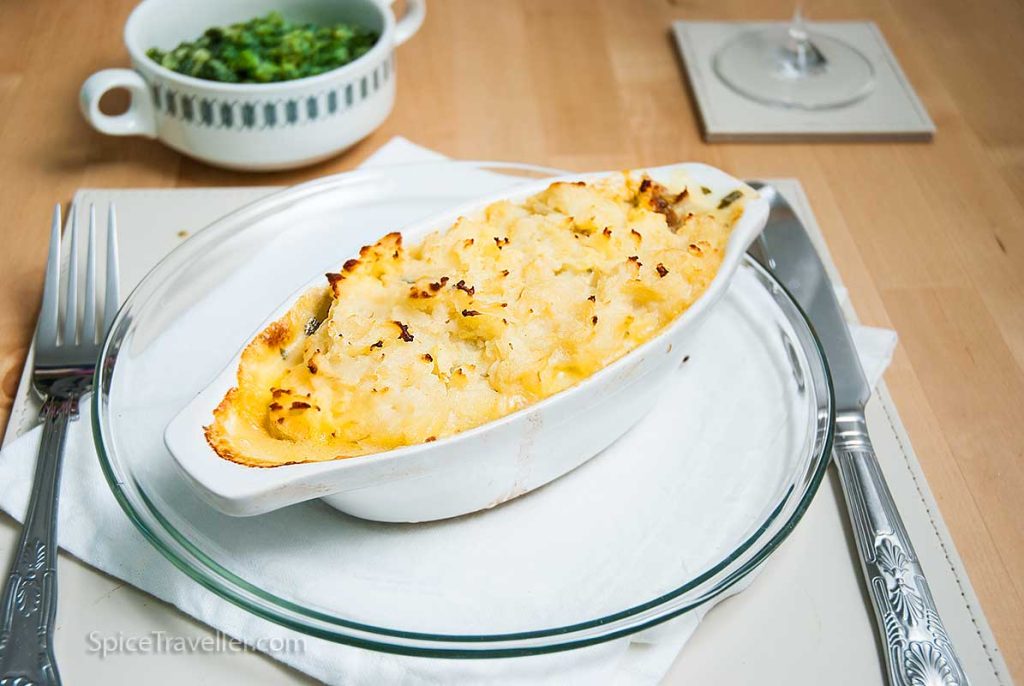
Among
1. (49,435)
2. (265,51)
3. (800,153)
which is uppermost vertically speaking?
(265,51)

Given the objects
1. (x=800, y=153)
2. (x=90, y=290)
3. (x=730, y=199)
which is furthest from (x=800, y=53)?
(x=90, y=290)

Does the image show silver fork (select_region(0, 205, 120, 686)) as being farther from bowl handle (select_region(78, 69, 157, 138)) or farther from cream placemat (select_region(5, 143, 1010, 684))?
bowl handle (select_region(78, 69, 157, 138))

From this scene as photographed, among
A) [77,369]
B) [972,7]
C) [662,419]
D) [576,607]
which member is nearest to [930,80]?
[972,7]

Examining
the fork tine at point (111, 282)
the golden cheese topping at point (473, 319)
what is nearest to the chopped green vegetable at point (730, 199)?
the golden cheese topping at point (473, 319)

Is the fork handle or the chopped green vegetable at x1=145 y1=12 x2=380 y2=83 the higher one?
the chopped green vegetable at x1=145 y1=12 x2=380 y2=83

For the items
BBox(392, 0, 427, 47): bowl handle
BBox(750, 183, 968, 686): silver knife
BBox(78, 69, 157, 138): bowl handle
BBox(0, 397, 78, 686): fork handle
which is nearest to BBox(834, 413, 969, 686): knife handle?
BBox(750, 183, 968, 686): silver knife

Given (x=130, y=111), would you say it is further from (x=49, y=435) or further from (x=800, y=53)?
(x=800, y=53)

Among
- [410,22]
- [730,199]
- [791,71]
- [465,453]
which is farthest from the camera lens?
[791,71]
